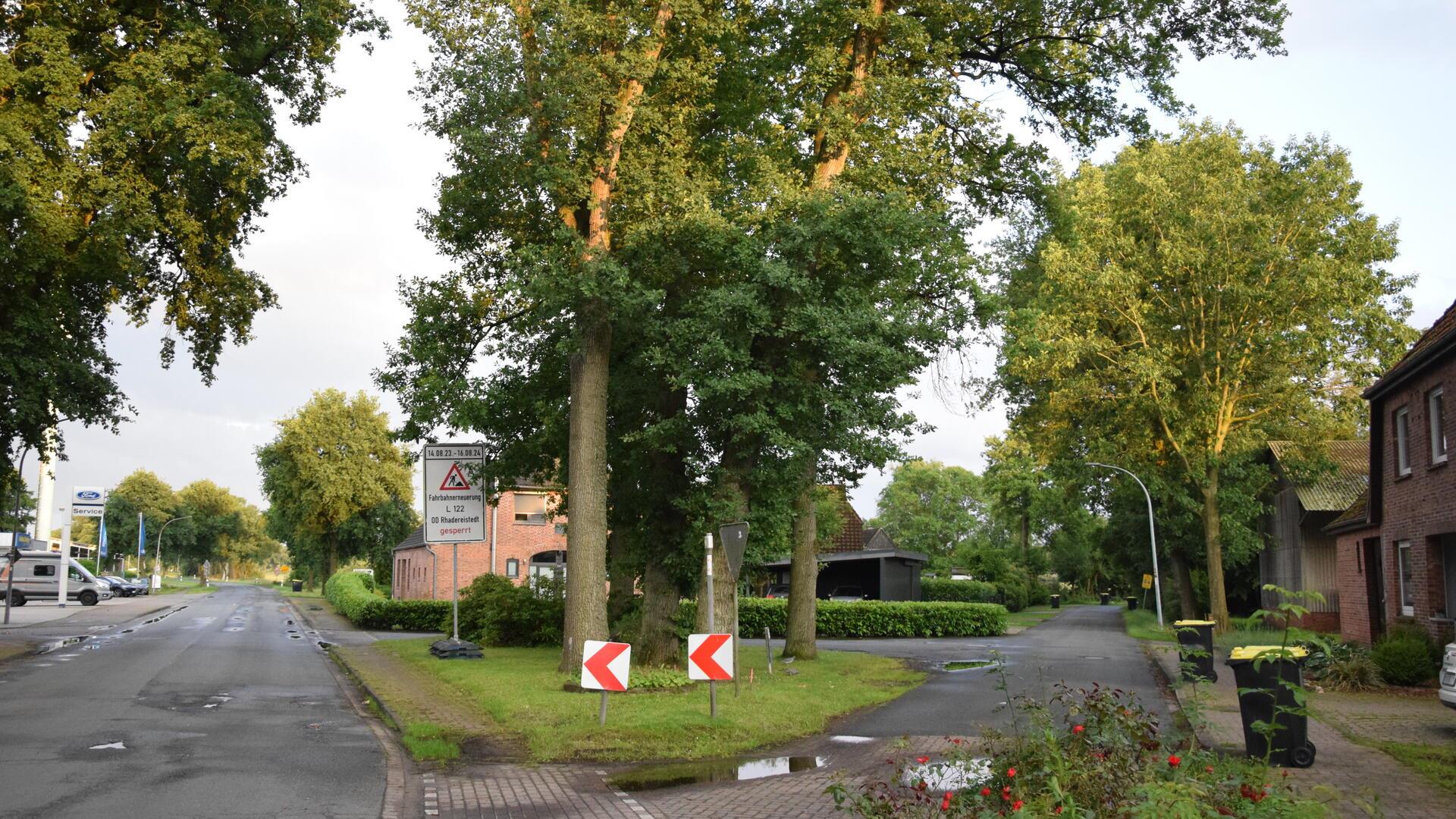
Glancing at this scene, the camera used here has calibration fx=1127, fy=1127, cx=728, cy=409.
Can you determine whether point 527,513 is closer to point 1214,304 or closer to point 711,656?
point 1214,304

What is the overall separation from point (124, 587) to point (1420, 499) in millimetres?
68003

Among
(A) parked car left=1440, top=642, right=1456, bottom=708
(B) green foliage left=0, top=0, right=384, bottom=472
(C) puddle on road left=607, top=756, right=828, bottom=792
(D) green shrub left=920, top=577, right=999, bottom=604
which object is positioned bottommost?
(D) green shrub left=920, top=577, right=999, bottom=604

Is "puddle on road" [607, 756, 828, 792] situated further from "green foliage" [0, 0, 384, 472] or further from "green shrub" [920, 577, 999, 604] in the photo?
"green shrub" [920, 577, 999, 604]

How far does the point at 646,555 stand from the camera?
20344 millimetres

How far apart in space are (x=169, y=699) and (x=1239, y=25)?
1938 centimetres

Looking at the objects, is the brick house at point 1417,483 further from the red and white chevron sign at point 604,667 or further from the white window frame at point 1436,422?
the red and white chevron sign at point 604,667

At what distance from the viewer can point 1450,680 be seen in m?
13.2

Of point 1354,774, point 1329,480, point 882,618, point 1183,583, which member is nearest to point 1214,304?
point 1329,480

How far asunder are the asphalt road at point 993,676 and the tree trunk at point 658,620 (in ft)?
13.8

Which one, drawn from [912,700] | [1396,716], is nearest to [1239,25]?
[1396,716]

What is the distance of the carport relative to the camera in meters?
53.3

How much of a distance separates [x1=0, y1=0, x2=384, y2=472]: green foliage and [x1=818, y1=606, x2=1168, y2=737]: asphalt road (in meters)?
13.1

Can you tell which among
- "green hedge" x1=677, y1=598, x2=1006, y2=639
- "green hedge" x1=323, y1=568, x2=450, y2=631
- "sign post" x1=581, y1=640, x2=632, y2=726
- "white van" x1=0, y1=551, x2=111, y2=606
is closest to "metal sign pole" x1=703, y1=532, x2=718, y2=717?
"sign post" x1=581, y1=640, x2=632, y2=726

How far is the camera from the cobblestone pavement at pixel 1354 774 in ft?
27.1
